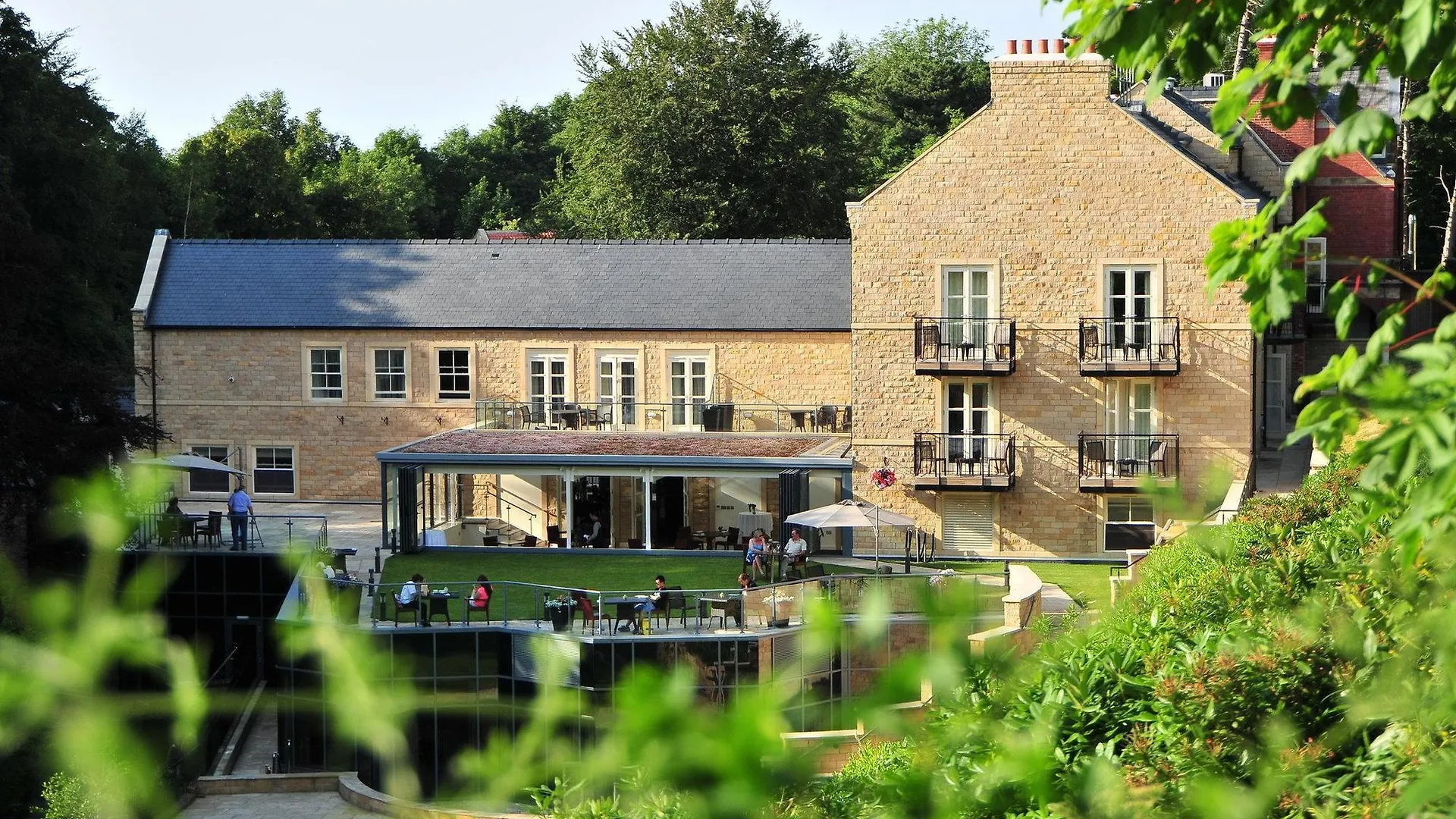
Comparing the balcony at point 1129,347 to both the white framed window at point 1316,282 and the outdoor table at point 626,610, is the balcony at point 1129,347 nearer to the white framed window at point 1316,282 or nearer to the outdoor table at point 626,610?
the white framed window at point 1316,282

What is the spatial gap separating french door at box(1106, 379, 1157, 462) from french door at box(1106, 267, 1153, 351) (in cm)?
85

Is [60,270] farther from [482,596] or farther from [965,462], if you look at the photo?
[965,462]

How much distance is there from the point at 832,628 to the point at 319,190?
6283 centimetres

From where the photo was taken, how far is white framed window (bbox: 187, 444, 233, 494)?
37.8 m

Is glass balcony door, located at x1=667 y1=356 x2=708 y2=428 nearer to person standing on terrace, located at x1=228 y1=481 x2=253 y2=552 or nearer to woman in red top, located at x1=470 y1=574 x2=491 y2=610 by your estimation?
person standing on terrace, located at x1=228 y1=481 x2=253 y2=552

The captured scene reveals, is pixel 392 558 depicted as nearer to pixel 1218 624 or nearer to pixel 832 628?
pixel 1218 624

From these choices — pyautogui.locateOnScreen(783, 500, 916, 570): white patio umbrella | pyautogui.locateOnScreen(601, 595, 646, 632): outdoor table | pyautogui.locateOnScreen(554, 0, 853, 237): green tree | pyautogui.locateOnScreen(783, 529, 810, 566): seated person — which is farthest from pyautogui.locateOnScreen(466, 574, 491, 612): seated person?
pyautogui.locateOnScreen(554, 0, 853, 237): green tree

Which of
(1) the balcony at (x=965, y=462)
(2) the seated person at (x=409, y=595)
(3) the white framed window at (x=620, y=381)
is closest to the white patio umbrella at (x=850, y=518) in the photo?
(1) the balcony at (x=965, y=462)

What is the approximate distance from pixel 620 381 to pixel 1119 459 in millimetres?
11013

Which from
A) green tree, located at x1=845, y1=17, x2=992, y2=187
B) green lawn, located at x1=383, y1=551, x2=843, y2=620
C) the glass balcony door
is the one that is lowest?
green lawn, located at x1=383, y1=551, x2=843, y2=620

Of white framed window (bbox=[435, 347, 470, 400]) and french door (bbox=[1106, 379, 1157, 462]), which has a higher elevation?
white framed window (bbox=[435, 347, 470, 400])

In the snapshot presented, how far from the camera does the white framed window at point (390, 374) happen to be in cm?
3741

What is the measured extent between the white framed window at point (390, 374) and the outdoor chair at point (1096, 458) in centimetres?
1511

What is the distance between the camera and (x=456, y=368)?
37.3m
